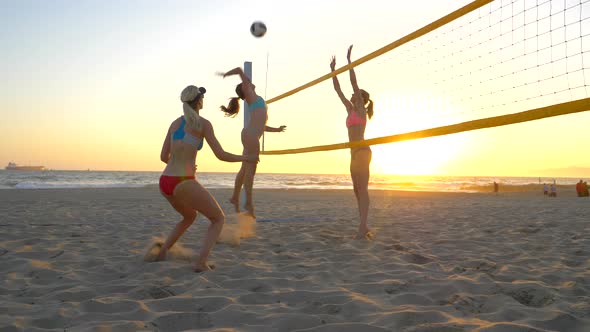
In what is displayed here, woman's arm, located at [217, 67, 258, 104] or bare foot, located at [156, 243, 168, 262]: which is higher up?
woman's arm, located at [217, 67, 258, 104]

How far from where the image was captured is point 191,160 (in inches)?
111

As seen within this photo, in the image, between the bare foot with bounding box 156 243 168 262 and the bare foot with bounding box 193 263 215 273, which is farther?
the bare foot with bounding box 156 243 168 262

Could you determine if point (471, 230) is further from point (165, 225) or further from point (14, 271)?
point (14, 271)

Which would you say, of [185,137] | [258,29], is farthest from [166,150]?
[258,29]

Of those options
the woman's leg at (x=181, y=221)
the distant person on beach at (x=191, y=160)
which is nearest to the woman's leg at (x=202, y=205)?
the distant person on beach at (x=191, y=160)

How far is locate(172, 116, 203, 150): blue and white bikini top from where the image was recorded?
2805 millimetres

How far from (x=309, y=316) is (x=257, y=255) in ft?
4.97

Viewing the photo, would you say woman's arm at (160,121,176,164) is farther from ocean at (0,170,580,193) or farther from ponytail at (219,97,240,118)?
ocean at (0,170,580,193)

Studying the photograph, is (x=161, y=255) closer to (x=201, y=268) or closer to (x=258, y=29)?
(x=201, y=268)

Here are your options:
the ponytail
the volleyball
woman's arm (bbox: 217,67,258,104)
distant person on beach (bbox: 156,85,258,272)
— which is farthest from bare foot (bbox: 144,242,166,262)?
the volleyball

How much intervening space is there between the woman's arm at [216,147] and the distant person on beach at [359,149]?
1695mm

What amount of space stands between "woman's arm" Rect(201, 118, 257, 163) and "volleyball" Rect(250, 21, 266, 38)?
4464 millimetres

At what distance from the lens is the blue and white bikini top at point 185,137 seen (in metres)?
2.80

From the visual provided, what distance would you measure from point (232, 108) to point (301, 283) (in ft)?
7.06
